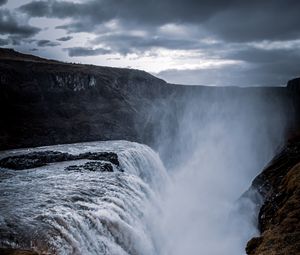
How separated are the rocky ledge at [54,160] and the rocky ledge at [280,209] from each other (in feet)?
44.3

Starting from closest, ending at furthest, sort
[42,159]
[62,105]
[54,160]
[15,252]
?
1. [15,252]
2. [42,159]
3. [54,160]
4. [62,105]

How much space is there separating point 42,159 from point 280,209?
24909 mm

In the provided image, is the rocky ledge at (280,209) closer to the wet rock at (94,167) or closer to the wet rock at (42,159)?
the wet rock at (94,167)

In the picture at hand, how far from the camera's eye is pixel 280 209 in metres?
20.6

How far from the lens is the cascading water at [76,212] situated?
14.9 metres

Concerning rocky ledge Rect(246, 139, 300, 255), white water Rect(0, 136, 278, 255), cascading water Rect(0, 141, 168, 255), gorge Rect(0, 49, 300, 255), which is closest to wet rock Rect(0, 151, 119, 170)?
gorge Rect(0, 49, 300, 255)

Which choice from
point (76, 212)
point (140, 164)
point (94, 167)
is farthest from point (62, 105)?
point (76, 212)

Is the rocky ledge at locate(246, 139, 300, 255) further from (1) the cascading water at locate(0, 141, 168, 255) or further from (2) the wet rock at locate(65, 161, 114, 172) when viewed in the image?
(2) the wet rock at locate(65, 161, 114, 172)

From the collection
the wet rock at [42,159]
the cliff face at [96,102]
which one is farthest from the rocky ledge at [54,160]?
the cliff face at [96,102]

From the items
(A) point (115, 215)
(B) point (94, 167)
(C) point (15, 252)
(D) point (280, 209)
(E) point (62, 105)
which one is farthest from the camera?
(E) point (62, 105)

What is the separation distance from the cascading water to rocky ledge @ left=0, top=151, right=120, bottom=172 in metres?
2.53

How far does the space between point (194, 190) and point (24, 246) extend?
129 ft

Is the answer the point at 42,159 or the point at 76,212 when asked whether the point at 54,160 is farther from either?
the point at 76,212

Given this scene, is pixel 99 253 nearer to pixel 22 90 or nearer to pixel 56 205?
pixel 56 205
